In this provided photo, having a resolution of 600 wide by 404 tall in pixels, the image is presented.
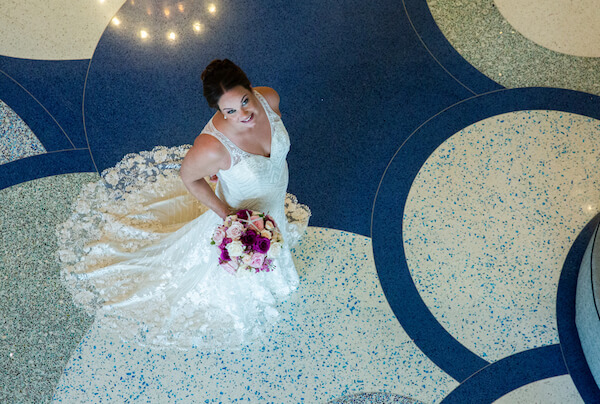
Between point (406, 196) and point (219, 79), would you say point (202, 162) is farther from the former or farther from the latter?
point (406, 196)

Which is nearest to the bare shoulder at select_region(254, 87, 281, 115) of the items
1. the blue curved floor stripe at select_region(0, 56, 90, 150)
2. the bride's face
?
the bride's face

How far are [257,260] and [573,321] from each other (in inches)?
85.7

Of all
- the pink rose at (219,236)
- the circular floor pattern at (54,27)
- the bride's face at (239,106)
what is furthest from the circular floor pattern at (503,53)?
the circular floor pattern at (54,27)

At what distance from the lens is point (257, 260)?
207 cm

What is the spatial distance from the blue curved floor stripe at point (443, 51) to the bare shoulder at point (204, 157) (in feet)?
7.43

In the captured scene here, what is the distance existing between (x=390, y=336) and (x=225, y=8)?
279 centimetres

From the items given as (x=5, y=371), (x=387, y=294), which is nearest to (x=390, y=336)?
(x=387, y=294)

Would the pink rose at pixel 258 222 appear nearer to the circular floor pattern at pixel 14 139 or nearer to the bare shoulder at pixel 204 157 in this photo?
the bare shoulder at pixel 204 157

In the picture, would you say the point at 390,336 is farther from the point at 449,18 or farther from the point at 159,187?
the point at 449,18

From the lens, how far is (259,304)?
9.46ft

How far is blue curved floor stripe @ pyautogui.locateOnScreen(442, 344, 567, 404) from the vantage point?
9.03 ft

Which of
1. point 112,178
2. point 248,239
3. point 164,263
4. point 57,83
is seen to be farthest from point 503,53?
point 57,83

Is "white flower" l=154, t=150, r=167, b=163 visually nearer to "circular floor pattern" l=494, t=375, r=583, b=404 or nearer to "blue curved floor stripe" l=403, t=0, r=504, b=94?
"blue curved floor stripe" l=403, t=0, r=504, b=94

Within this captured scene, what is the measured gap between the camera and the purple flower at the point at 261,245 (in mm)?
2039
